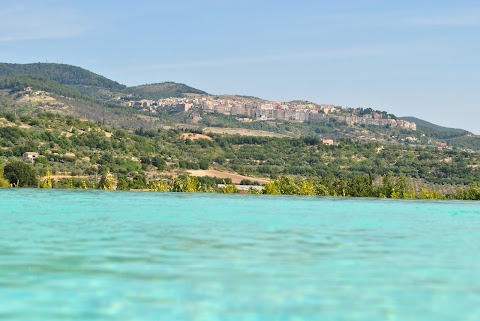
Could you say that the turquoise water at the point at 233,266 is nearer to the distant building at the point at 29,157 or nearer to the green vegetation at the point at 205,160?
the green vegetation at the point at 205,160

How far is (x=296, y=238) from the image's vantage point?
11305mm

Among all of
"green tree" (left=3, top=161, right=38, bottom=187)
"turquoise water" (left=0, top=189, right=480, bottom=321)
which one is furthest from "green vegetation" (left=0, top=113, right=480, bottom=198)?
"turquoise water" (left=0, top=189, right=480, bottom=321)

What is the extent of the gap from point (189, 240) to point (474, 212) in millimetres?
10968

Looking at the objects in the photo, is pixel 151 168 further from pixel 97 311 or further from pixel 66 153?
pixel 97 311

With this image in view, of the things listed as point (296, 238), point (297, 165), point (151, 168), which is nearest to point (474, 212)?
point (296, 238)

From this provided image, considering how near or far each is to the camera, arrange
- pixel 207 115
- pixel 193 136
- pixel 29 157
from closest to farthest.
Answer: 1. pixel 29 157
2. pixel 193 136
3. pixel 207 115

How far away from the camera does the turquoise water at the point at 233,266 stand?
6.32 meters

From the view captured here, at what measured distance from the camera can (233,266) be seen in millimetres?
8352

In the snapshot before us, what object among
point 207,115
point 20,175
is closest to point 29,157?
point 20,175

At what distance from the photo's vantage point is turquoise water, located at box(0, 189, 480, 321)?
6320mm

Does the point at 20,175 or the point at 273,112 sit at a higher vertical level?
the point at 273,112

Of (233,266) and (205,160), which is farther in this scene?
(205,160)

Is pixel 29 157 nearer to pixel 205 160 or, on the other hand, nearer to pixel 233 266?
pixel 205 160

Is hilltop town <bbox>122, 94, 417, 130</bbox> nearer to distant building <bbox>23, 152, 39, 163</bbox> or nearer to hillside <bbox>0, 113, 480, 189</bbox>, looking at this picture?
hillside <bbox>0, 113, 480, 189</bbox>
